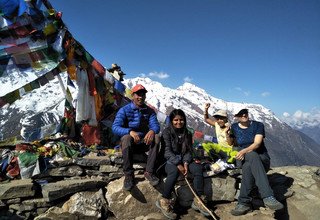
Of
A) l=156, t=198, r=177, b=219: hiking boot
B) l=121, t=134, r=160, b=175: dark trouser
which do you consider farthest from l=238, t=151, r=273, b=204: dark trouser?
l=121, t=134, r=160, b=175: dark trouser

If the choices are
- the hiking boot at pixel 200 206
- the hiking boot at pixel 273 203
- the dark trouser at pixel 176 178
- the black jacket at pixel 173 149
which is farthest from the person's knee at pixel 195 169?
the hiking boot at pixel 273 203

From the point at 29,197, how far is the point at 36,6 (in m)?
5.85

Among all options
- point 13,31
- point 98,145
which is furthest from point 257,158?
point 13,31

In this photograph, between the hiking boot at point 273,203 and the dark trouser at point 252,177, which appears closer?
the hiking boot at point 273,203

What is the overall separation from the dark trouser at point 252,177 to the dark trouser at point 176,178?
1071 mm

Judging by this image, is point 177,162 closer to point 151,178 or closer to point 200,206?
point 151,178

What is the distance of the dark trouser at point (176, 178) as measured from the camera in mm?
6855

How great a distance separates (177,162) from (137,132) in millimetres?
1414

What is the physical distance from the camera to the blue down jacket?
7.64 meters

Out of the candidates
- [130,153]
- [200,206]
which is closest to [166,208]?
[200,206]

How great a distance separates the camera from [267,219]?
6723mm

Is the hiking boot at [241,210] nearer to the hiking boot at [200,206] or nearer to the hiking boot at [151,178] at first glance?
the hiking boot at [200,206]

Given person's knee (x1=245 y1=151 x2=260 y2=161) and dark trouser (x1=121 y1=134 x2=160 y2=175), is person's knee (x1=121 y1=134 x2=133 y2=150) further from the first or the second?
person's knee (x1=245 y1=151 x2=260 y2=161)

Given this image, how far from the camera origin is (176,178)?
689 cm
